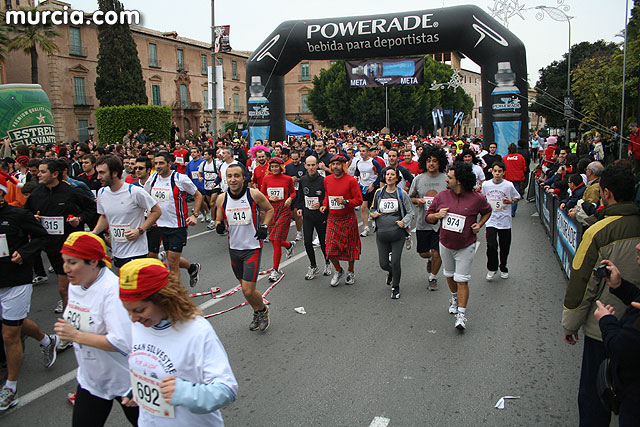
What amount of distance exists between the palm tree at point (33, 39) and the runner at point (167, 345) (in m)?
38.7

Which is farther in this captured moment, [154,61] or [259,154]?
[154,61]

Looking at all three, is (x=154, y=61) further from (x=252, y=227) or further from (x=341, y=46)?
(x=252, y=227)

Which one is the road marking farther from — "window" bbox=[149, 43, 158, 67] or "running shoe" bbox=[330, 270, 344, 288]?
"window" bbox=[149, 43, 158, 67]

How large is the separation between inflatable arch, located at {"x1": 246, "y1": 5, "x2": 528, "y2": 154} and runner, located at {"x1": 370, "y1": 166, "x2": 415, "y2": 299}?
9.40 meters

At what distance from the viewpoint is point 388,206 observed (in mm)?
7129

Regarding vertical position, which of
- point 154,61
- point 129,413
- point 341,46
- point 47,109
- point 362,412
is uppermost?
point 154,61

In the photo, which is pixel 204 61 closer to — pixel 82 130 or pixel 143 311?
pixel 82 130

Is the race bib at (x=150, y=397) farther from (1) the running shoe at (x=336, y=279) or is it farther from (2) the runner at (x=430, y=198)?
(2) the runner at (x=430, y=198)

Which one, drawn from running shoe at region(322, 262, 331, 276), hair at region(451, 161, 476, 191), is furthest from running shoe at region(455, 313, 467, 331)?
running shoe at region(322, 262, 331, 276)

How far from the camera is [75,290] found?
3.08 meters

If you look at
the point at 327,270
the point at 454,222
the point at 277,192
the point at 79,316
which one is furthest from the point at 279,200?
the point at 79,316

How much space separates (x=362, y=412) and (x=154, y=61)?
160 ft

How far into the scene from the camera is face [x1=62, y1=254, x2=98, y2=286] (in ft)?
9.66

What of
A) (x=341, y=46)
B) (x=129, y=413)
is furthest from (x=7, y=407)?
(x=341, y=46)
